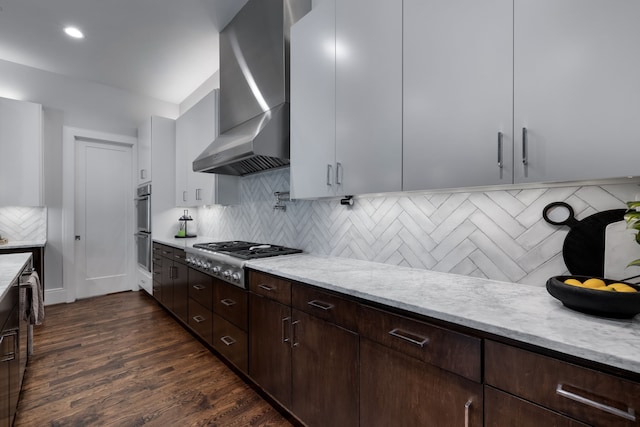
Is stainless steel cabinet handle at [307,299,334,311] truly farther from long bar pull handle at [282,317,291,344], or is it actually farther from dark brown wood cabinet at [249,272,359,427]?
long bar pull handle at [282,317,291,344]

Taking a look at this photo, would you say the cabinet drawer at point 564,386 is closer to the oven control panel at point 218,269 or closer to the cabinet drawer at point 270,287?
the cabinet drawer at point 270,287

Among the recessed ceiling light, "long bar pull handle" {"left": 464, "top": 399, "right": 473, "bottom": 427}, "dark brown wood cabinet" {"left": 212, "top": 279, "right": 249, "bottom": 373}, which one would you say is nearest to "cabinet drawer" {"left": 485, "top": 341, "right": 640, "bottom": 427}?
"long bar pull handle" {"left": 464, "top": 399, "right": 473, "bottom": 427}

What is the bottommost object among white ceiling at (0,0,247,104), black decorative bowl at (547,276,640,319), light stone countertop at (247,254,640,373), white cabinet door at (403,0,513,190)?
light stone countertop at (247,254,640,373)

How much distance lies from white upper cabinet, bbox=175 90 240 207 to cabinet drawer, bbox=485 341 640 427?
2901mm

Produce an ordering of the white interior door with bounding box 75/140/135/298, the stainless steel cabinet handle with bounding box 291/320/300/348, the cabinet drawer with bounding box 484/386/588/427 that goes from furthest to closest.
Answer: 1. the white interior door with bounding box 75/140/135/298
2. the stainless steel cabinet handle with bounding box 291/320/300/348
3. the cabinet drawer with bounding box 484/386/588/427

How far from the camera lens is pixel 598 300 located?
90cm

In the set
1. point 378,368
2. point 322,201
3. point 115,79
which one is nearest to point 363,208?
point 322,201

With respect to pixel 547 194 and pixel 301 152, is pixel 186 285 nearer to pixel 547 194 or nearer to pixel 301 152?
pixel 301 152

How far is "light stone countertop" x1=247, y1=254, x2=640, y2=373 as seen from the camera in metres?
0.77

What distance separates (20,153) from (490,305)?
506cm

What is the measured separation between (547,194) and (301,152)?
4.60 feet

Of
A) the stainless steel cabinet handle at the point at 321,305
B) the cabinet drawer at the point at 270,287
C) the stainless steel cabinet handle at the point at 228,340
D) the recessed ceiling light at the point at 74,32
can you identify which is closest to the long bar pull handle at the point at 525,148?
the stainless steel cabinet handle at the point at 321,305

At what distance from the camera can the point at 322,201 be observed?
7.82 ft

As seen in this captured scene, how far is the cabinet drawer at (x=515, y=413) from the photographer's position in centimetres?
79
